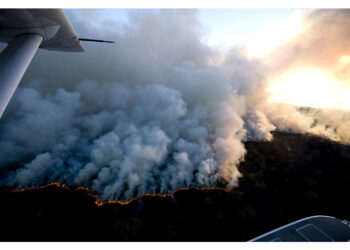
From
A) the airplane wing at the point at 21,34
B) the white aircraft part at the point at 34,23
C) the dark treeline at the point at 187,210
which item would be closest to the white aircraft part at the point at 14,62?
the airplane wing at the point at 21,34

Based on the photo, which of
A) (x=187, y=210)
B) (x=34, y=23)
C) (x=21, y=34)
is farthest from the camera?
(x=187, y=210)

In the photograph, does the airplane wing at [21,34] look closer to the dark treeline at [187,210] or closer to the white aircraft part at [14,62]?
the white aircraft part at [14,62]


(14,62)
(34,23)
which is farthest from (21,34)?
(14,62)

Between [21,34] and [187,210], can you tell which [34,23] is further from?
[187,210]

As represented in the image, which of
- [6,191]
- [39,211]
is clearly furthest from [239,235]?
[6,191]

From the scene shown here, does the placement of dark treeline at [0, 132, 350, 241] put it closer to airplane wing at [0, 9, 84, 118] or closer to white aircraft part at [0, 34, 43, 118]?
white aircraft part at [0, 34, 43, 118]

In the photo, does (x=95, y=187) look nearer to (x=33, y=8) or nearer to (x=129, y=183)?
(x=129, y=183)
